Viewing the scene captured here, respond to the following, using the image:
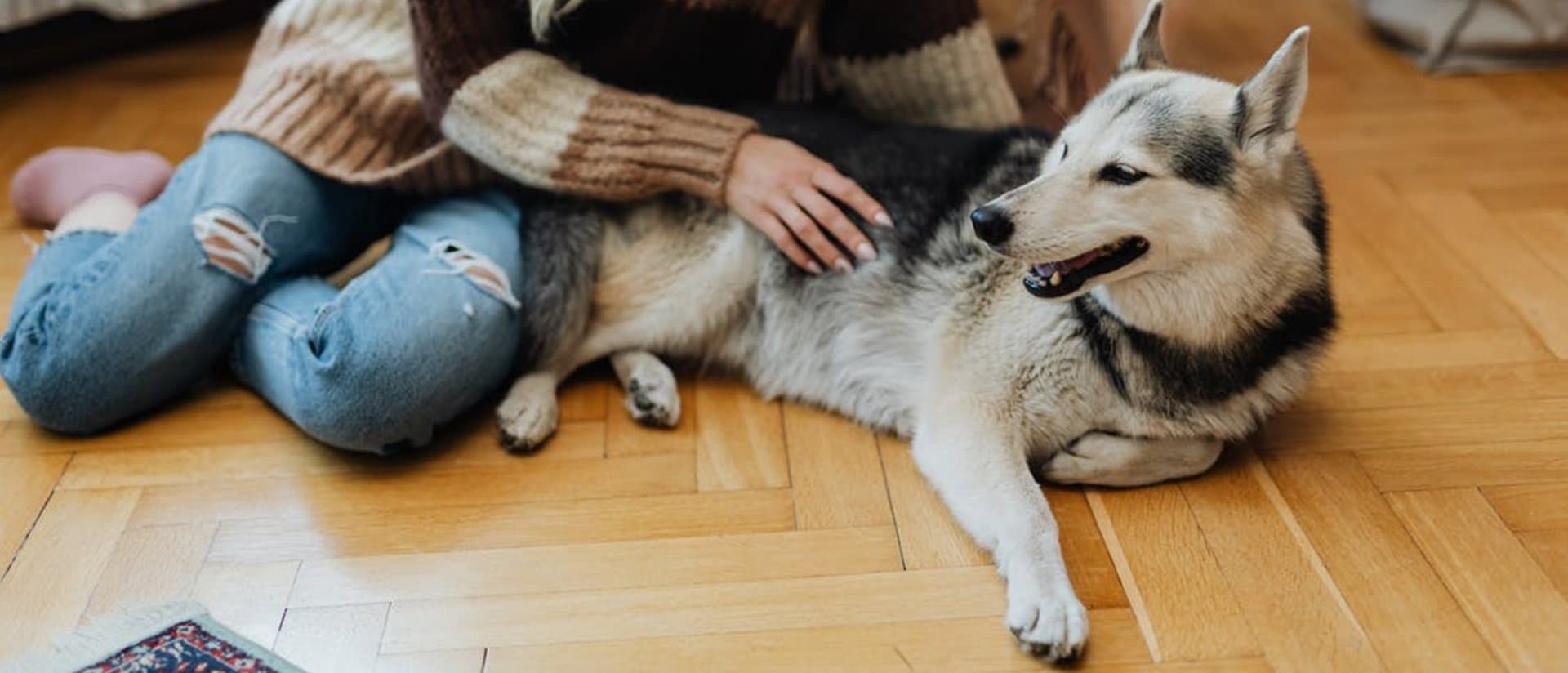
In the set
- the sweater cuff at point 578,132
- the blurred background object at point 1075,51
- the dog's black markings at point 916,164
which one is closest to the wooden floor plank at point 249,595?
the sweater cuff at point 578,132

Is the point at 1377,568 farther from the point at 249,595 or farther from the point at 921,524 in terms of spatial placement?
the point at 249,595

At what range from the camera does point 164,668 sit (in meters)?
1.28

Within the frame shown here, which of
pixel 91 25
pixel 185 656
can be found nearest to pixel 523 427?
pixel 185 656

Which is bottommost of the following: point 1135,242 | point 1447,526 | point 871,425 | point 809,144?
point 871,425

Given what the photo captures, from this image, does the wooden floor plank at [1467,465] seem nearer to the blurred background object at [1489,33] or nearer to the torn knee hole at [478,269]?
the torn knee hole at [478,269]

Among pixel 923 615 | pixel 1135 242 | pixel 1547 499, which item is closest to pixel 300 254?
pixel 923 615

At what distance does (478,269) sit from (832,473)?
0.52m

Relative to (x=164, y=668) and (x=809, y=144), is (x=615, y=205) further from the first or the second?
(x=164, y=668)

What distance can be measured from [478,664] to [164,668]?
300mm

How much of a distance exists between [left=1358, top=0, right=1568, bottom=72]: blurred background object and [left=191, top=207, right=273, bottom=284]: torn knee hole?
247 cm

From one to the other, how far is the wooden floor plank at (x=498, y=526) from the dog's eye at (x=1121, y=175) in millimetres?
525

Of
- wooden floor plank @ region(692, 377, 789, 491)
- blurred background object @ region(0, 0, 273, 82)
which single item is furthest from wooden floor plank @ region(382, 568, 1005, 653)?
blurred background object @ region(0, 0, 273, 82)

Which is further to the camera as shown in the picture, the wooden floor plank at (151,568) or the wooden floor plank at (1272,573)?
the wooden floor plank at (151,568)

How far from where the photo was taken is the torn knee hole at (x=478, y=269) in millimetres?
1673
